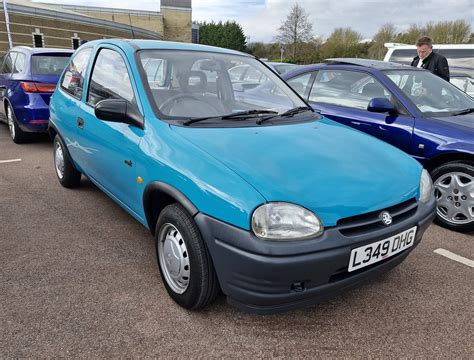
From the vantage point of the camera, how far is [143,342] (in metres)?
2.03

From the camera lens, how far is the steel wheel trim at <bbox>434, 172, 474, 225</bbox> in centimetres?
344

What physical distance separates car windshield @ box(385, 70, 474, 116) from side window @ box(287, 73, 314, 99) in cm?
101

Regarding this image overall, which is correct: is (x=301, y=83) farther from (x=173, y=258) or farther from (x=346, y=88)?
(x=173, y=258)

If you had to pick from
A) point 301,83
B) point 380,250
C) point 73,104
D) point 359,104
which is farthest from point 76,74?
point 380,250

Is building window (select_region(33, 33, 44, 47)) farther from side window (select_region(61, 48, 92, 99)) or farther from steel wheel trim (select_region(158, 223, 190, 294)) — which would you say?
steel wheel trim (select_region(158, 223, 190, 294))

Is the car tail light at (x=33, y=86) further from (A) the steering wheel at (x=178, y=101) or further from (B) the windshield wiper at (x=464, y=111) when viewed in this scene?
(B) the windshield wiper at (x=464, y=111)

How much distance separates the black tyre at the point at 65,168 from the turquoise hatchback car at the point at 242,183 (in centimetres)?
97

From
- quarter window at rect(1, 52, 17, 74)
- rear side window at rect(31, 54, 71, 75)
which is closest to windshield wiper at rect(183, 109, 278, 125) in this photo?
rear side window at rect(31, 54, 71, 75)

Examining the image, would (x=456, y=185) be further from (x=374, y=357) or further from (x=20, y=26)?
(x=20, y=26)

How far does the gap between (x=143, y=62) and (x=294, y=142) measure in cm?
131

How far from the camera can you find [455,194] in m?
3.51

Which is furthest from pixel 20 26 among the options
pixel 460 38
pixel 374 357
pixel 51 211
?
pixel 374 357

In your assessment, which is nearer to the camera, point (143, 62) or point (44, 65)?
point (143, 62)

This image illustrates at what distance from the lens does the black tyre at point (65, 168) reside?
406 cm
